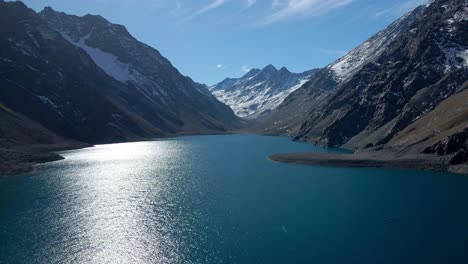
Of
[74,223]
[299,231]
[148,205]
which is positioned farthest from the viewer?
[148,205]

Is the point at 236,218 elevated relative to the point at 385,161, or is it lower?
elevated

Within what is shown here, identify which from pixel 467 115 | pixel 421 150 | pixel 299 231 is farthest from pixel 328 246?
pixel 467 115

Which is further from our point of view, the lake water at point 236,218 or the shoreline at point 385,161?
the shoreline at point 385,161

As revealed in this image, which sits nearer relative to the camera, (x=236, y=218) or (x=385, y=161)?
(x=236, y=218)

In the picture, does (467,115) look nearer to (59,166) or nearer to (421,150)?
(421,150)

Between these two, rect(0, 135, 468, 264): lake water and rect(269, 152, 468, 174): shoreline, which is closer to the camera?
rect(0, 135, 468, 264): lake water
